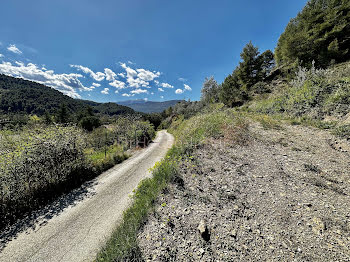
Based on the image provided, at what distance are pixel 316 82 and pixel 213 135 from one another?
9746 mm

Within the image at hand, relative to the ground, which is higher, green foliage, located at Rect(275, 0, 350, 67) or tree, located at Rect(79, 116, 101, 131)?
green foliage, located at Rect(275, 0, 350, 67)

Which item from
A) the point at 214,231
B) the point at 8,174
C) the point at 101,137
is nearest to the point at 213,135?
the point at 214,231

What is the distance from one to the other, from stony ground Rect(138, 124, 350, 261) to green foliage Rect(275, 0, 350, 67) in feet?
54.7

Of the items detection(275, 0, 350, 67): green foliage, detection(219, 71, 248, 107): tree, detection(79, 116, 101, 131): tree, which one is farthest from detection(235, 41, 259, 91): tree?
detection(79, 116, 101, 131): tree

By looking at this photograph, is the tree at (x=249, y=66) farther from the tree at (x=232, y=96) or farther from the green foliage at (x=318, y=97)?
the green foliage at (x=318, y=97)

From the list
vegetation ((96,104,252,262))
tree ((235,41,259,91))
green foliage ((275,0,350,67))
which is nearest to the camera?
vegetation ((96,104,252,262))

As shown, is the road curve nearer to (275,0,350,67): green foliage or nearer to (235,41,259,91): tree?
(275,0,350,67): green foliage

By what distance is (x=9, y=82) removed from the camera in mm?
130875

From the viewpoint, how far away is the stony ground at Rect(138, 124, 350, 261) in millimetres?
2633

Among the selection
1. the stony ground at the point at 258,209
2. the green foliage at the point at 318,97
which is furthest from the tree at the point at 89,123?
the green foliage at the point at 318,97

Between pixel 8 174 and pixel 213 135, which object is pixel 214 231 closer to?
pixel 213 135

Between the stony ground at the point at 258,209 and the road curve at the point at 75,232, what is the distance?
2048mm

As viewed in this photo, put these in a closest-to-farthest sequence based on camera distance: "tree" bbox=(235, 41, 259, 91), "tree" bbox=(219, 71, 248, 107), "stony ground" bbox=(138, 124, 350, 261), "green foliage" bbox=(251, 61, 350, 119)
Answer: "stony ground" bbox=(138, 124, 350, 261) → "green foliage" bbox=(251, 61, 350, 119) → "tree" bbox=(219, 71, 248, 107) → "tree" bbox=(235, 41, 259, 91)

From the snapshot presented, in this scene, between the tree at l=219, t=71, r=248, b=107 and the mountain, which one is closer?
the tree at l=219, t=71, r=248, b=107
